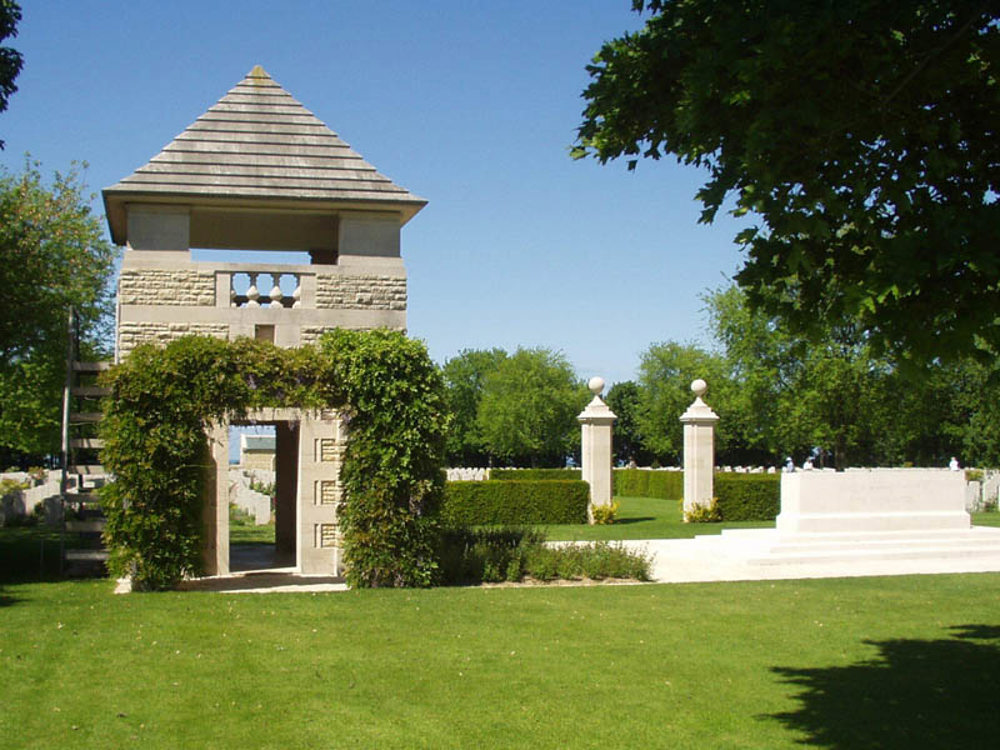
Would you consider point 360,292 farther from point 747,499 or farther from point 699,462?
point 747,499

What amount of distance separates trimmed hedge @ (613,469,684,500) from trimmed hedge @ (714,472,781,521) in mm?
12148

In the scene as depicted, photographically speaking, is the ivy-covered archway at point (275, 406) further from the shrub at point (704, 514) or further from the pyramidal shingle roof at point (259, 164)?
the shrub at point (704, 514)

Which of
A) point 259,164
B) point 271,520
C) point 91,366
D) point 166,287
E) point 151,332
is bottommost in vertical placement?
point 271,520

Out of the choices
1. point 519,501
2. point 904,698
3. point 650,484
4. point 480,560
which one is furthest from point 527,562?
point 650,484

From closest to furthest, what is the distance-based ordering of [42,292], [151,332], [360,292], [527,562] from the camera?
[527,562] → [151,332] → [360,292] → [42,292]

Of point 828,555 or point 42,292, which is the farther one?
point 42,292

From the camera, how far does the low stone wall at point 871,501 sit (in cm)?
1940

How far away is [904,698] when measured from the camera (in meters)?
8.56

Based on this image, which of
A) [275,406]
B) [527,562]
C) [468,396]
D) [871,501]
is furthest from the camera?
[468,396]

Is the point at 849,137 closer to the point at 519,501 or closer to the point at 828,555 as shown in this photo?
the point at 828,555

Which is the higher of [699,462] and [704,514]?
[699,462]

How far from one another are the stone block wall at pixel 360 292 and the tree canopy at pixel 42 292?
6755 millimetres

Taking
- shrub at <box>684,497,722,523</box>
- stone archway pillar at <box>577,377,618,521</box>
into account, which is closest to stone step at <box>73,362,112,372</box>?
stone archway pillar at <box>577,377,618,521</box>

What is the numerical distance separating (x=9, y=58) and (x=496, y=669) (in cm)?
1323
